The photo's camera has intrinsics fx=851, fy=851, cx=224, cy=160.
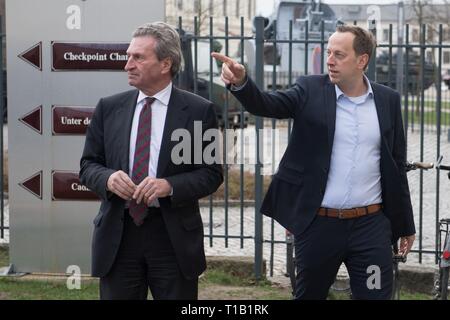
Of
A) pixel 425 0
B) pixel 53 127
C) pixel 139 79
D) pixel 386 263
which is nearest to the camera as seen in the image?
pixel 139 79

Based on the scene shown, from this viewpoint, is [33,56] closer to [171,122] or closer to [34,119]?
[34,119]

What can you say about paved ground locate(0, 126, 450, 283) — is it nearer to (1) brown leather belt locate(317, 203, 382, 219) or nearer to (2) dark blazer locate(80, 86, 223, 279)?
(1) brown leather belt locate(317, 203, 382, 219)

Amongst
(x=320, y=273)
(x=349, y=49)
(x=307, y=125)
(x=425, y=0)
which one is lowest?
(x=320, y=273)

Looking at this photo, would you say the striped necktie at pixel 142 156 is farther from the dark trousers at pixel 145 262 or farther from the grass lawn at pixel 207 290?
the grass lawn at pixel 207 290

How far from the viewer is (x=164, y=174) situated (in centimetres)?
415

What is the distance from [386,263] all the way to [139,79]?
1.59 m

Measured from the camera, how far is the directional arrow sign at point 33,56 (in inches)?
269

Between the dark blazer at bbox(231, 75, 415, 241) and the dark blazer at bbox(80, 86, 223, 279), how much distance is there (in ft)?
1.21

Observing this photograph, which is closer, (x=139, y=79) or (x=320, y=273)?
(x=139, y=79)

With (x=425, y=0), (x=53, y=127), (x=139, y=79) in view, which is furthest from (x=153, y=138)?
(x=425, y=0)

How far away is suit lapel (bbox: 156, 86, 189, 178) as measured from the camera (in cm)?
415

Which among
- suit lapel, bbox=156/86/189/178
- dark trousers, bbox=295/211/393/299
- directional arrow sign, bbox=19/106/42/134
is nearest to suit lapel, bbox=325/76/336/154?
dark trousers, bbox=295/211/393/299

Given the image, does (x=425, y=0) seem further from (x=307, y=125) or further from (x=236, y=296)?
(x=307, y=125)
